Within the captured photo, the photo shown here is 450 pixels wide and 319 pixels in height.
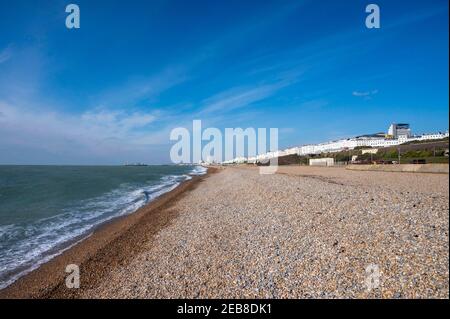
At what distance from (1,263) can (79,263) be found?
306 cm

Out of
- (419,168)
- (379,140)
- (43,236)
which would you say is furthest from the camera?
(379,140)

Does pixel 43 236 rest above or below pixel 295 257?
below

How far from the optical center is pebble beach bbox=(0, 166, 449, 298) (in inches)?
198

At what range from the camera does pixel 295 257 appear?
662cm

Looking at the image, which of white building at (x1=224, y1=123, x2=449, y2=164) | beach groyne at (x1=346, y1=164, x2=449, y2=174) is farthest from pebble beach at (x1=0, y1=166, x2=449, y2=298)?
white building at (x1=224, y1=123, x2=449, y2=164)

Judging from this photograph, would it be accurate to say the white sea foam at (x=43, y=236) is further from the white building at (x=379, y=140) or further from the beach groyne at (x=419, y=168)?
the white building at (x=379, y=140)

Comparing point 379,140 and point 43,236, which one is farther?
point 379,140

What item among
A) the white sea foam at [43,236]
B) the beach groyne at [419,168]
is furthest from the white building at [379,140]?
the white sea foam at [43,236]

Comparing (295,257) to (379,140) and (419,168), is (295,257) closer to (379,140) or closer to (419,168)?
(419,168)

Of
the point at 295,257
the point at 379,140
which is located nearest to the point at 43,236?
the point at 295,257

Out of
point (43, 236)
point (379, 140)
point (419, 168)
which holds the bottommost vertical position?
point (43, 236)

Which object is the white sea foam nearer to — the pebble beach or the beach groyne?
the pebble beach

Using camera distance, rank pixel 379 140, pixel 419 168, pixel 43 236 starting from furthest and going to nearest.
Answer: pixel 379 140 < pixel 419 168 < pixel 43 236

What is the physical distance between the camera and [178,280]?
643 cm
